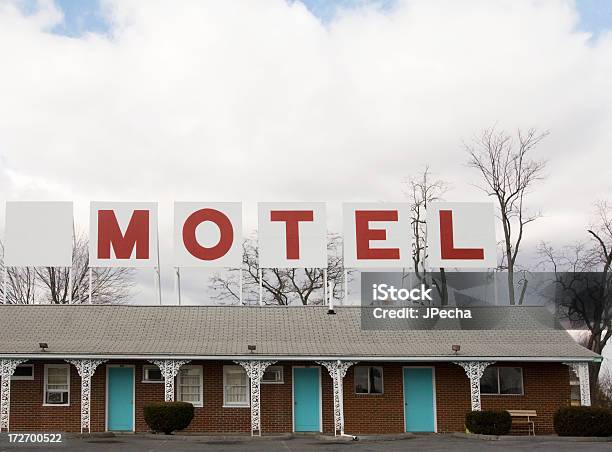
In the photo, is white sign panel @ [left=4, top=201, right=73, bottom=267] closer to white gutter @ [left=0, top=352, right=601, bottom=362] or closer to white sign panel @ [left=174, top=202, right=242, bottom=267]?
white sign panel @ [left=174, top=202, right=242, bottom=267]

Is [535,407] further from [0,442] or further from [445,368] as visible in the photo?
[0,442]

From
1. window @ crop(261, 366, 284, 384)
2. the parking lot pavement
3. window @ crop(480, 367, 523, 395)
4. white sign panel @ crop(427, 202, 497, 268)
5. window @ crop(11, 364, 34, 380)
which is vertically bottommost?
the parking lot pavement

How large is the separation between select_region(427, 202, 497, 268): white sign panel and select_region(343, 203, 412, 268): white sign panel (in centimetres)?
103

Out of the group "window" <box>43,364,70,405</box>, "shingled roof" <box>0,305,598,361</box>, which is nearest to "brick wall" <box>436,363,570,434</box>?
"shingled roof" <box>0,305,598,361</box>

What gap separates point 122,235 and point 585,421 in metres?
18.1

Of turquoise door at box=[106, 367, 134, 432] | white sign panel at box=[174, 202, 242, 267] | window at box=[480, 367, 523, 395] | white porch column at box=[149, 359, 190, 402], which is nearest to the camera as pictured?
white porch column at box=[149, 359, 190, 402]

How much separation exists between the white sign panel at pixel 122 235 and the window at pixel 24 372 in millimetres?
5124

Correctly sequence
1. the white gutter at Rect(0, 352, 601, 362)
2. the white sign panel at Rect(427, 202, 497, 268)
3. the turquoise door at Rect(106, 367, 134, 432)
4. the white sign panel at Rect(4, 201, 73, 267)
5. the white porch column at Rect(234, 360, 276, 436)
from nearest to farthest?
the white gutter at Rect(0, 352, 601, 362) → the white porch column at Rect(234, 360, 276, 436) → the turquoise door at Rect(106, 367, 134, 432) → the white sign panel at Rect(4, 201, 73, 267) → the white sign panel at Rect(427, 202, 497, 268)

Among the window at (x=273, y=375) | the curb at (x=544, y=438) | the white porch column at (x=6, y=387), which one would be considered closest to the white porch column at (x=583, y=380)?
the curb at (x=544, y=438)

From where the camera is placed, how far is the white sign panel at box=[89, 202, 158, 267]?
32.7m

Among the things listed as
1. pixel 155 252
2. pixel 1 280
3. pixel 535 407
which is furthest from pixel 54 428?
pixel 1 280

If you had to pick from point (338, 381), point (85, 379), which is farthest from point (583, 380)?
point (85, 379)

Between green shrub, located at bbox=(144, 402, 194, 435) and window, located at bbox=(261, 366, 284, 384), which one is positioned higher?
window, located at bbox=(261, 366, 284, 384)

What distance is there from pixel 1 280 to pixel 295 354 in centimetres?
3045
